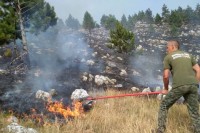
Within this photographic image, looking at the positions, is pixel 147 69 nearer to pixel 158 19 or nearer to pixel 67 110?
pixel 67 110

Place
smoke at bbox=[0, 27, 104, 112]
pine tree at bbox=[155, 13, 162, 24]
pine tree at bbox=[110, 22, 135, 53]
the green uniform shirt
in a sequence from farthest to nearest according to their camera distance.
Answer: pine tree at bbox=[155, 13, 162, 24] → pine tree at bbox=[110, 22, 135, 53] → smoke at bbox=[0, 27, 104, 112] → the green uniform shirt

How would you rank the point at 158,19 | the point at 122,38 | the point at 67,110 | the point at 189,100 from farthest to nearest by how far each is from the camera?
the point at 158,19
the point at 122,38
the point at 67,110
the point at 189,100

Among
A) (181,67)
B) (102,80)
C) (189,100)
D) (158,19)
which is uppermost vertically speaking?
(158,19)

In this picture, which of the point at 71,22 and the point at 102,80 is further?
the point at 71,22

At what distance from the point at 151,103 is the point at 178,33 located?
5207cm

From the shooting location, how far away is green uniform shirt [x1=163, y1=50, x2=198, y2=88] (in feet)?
19.8

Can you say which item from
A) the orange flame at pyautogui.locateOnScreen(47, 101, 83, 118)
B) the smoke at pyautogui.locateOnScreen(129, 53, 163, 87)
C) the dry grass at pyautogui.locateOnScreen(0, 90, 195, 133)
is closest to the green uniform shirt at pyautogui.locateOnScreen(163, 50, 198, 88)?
the dry grass at pyautogui.locateOnScreen(0, 90, 195, 133)

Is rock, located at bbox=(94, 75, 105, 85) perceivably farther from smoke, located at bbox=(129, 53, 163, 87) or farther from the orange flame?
the orange flame

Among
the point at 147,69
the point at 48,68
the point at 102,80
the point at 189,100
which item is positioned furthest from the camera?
the point at 147,69

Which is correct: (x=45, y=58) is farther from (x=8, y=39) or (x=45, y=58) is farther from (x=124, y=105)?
(x=124, y=105)

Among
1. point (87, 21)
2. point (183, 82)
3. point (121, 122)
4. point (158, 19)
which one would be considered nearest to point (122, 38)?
point (121, 122)

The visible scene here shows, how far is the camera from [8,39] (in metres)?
19.4

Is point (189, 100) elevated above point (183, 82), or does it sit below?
below

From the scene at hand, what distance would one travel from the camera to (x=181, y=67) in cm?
607
